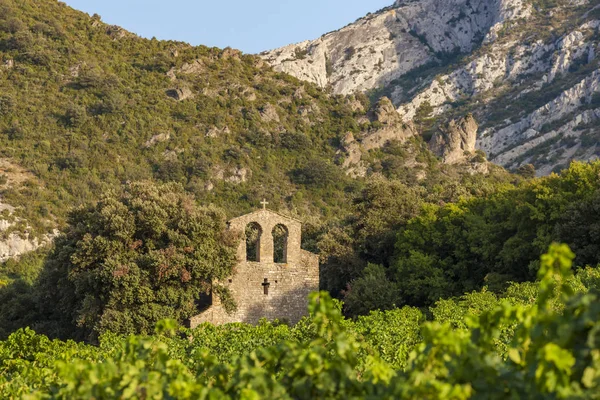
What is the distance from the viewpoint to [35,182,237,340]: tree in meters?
27.2

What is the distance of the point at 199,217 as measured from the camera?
29.4m

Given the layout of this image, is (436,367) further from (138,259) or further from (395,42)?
(395,42)

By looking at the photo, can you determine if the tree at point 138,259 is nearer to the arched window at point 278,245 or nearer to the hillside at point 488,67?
the arched window at point 278,245

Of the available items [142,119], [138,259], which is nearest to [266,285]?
[138,259]

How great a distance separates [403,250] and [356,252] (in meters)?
3.04

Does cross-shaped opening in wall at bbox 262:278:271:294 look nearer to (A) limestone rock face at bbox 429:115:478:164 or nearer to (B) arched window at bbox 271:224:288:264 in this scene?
(B) arched window at bbox 271:224:288:264

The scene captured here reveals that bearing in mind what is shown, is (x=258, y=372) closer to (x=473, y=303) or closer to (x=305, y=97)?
(x=473, y=303)

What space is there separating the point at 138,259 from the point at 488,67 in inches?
4514

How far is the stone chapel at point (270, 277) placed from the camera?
30547mm

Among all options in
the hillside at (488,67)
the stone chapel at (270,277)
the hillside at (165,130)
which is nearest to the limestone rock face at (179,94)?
the hillside at (165,130)

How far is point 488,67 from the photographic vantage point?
5217 inches

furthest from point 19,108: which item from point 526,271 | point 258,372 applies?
point 258,372

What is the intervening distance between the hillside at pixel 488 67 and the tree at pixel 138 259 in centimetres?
6623

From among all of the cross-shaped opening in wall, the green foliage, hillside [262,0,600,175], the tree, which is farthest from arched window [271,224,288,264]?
hillside [262,0,600,175]
